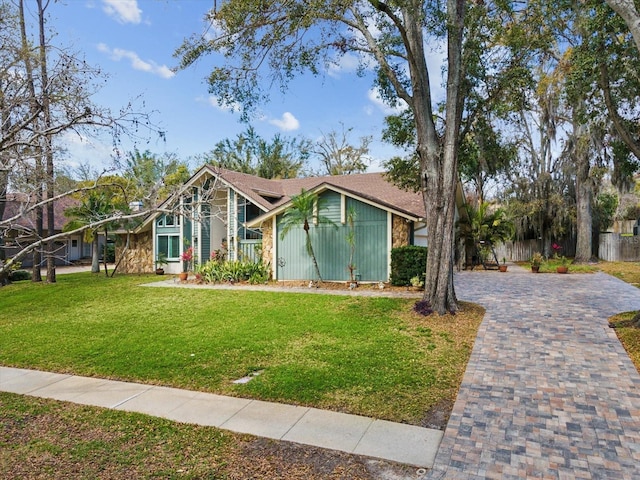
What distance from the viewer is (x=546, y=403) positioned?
14.8 ft

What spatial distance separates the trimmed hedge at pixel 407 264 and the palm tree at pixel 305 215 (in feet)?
8.87

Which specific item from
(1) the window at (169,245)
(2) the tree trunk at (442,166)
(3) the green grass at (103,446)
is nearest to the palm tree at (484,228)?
(2) the tree trunk at (442,166)

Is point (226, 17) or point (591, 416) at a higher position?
point (226, 17)

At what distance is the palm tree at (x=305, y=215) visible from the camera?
13617mm

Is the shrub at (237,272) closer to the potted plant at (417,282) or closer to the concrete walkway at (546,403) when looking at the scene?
the potted plant at (417,282)

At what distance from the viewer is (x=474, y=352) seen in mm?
6484

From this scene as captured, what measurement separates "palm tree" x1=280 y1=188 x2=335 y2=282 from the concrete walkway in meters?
6.81

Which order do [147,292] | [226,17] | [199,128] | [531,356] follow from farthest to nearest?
1. [147,292]
2. [199,128]
3. [226,17]
4. [531,356]

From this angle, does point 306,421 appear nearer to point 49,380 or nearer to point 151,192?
point 151,192

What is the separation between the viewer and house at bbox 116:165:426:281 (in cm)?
1369

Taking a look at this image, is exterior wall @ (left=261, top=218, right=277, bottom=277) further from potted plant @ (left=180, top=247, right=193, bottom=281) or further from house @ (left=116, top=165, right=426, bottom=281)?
potted plant @ (left=180, top=247, right=193, bottom=281)

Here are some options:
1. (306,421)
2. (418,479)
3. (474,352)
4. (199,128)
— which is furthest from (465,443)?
(199,128)

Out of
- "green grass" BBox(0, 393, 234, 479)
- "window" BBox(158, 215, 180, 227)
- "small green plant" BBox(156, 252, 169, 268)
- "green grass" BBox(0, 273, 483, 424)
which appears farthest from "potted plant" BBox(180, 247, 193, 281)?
"green grass" BBox(0, 393, 234, 479)

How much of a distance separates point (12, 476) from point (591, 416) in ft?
17.8
